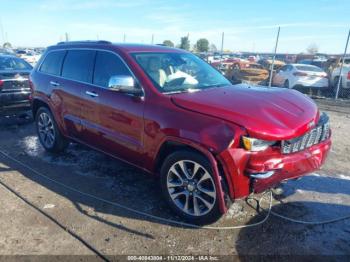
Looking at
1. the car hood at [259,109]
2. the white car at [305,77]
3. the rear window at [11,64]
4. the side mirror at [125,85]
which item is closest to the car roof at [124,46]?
the side mirror at [125,85]

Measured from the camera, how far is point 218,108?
3.35 metres

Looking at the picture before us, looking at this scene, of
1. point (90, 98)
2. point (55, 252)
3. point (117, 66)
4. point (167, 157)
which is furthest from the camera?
point (90, 98)

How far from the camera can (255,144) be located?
10.4ft

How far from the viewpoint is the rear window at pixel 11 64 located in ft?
27.5

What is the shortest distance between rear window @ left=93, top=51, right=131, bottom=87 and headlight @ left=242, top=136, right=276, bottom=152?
1.78 m

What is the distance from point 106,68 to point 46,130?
82.8 inches

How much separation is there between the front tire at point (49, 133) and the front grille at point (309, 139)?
3.70m

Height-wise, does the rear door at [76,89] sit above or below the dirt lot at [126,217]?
above

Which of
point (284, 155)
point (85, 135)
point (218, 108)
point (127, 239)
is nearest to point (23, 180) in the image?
point (85, 135)

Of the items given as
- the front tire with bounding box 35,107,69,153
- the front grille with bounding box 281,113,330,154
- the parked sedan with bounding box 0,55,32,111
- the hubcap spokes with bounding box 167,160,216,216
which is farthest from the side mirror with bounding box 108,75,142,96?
the parked sedan with bounding box 0,55,32,111

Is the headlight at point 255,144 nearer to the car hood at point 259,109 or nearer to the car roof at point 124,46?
the car hood at point 259,109

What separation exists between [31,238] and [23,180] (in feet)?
5.37

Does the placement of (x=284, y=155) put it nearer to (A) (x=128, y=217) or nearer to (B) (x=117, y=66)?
(A) (x=128, y=217)

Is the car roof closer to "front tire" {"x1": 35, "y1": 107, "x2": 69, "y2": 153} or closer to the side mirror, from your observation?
the side mirror
